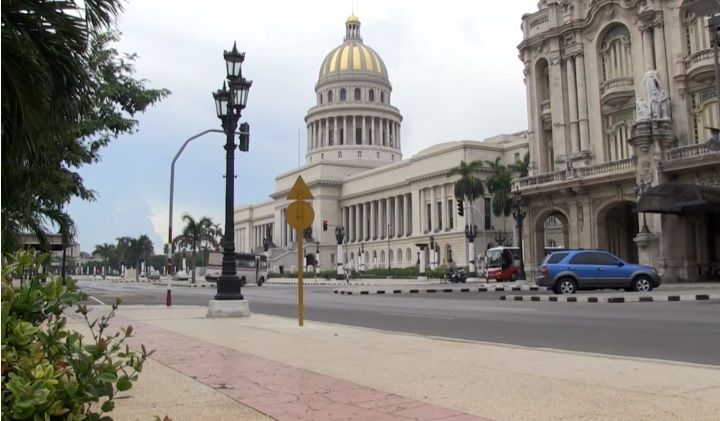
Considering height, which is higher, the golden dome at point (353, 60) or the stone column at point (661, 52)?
the golden dome at point (353, 60)

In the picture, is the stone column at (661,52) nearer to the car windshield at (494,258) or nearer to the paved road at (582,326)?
the car windshield at (494,258)

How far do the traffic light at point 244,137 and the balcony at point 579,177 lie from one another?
2591cm

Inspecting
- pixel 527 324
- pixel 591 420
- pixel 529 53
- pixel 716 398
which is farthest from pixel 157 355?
pixel 529 53

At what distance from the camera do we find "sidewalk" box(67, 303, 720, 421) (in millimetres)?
5293

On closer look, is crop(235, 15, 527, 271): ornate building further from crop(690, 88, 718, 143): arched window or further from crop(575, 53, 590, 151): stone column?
crop(690, 88, 718, 143): arched window

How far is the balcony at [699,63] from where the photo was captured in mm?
35312

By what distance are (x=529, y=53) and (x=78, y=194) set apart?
40.0 metres

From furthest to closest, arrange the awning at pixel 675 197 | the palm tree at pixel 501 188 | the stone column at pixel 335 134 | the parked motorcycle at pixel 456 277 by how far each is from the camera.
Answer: the stone column at pixel 335 134 < the palm tree at pixel 501 188 < the parked motorcycle at pixel 456 277 < the awning at pixel 675 197

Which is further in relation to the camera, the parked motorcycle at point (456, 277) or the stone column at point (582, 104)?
the parked motorcycle at point (456, 277)

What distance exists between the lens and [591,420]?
16.2 feet

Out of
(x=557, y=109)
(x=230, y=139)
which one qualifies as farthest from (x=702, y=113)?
(x=230, y=139)

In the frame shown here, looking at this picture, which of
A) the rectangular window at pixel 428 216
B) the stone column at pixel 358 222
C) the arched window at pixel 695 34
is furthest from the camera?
the stone column at pixel 358 222

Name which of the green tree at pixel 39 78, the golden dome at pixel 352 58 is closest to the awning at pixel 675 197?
the green tree at pixel 39 78

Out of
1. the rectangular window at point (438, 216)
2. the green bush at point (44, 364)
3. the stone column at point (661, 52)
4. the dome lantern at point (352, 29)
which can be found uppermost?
the dome lantern at point (352, 29)
